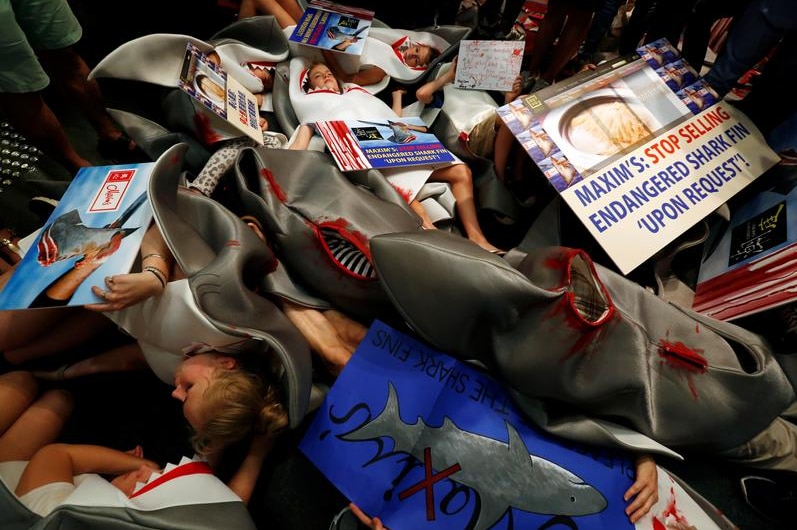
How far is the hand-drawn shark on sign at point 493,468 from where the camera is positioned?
0.77 metres

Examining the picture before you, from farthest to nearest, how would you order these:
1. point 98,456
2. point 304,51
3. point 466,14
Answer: point 466,14
point 304,51
point 98,456

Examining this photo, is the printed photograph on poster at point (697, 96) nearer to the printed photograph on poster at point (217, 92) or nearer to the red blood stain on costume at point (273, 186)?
the red blood stain on costume at point (273, 186)

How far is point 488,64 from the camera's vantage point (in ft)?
5.13

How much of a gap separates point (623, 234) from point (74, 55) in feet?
5.80

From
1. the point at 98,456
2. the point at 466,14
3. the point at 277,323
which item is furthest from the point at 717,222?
the point at 98,456

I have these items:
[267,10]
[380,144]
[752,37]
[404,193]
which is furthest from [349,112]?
[752,37]

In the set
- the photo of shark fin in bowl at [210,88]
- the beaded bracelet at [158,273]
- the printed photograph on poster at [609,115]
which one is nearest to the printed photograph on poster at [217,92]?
the photo of shark fin in bowl at [210,88]

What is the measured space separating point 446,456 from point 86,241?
2.67ft

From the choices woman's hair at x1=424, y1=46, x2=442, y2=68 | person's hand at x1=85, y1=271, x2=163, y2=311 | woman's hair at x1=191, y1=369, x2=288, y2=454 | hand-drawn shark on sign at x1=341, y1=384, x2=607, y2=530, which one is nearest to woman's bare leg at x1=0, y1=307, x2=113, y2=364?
person's hand at x1=85, y1=271, x2=163, y2=311

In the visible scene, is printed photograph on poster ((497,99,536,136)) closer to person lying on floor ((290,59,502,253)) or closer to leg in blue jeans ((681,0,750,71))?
person lying on floor ((290,59,502,253))

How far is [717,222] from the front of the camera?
4.27ft

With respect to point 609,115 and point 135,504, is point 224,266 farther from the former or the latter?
point 609,115

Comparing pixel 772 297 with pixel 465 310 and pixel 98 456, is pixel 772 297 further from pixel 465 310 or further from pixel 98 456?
pixel 98 456

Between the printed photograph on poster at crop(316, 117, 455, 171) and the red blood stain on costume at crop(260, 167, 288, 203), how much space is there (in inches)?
7.6
